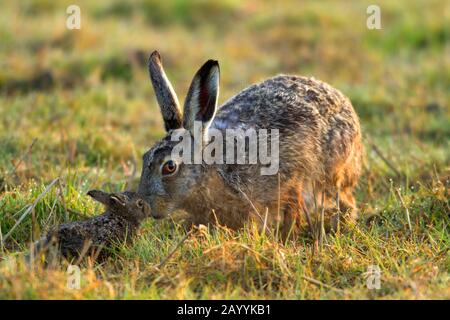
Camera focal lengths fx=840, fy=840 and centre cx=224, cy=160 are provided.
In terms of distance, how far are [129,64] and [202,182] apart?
5149 millimetres

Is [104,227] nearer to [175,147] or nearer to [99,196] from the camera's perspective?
[99,196]

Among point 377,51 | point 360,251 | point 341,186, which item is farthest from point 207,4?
point 360,251

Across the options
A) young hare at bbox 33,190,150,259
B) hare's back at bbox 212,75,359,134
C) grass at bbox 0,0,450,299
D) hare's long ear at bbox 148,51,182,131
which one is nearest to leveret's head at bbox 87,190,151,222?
young hare at bbox 33,190,150,259

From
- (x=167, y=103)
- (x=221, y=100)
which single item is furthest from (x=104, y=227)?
(x=221, y=100)

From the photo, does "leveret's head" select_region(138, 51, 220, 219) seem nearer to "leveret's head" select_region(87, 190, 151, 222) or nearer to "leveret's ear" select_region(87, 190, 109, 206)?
"leveret's head" select_region(87, 190, 151, 222)

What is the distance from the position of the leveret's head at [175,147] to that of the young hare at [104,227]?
14cm

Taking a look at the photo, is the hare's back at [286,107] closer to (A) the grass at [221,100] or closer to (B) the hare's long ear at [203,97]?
(B) the hare's long ear at [203,97]

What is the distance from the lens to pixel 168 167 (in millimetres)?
5680

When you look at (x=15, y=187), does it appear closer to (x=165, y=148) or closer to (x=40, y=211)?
(x=40, y=211)

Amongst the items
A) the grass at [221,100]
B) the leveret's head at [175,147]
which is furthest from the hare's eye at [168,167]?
the grass at [221,100]

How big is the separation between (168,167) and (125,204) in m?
0.44

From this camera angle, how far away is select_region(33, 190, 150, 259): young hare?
5152 mm

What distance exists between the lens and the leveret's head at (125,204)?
539 centimetres

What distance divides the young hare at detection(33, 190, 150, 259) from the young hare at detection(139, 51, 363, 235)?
5.9 inches
